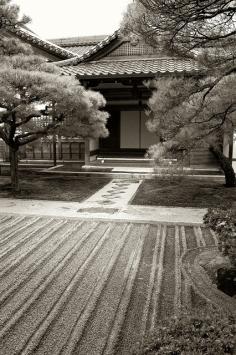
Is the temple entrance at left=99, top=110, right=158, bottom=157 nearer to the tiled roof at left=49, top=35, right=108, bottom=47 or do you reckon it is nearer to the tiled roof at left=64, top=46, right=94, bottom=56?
the tiled roof at left=64, top=46, right=94, bottom=56

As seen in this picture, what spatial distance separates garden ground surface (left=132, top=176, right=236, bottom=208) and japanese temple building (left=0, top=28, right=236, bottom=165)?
1.70 metres

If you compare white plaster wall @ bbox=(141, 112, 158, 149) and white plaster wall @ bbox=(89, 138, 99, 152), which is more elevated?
white plaster wall @ bbox=(141, 112, 158, 149)

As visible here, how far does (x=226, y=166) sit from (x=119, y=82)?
6.85m

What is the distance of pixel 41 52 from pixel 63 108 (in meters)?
10.0

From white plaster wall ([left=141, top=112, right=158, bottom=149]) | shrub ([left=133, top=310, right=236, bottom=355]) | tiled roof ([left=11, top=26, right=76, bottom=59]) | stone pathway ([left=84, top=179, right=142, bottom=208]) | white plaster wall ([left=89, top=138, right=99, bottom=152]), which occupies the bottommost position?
shrub ([left=133, top=310, right=236, bottom=355])

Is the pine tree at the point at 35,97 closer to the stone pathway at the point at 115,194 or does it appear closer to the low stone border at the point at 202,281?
the stone pathway at the point at 115,194

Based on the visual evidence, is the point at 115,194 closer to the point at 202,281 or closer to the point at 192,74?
the point at 192,74

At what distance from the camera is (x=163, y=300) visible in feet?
13.7

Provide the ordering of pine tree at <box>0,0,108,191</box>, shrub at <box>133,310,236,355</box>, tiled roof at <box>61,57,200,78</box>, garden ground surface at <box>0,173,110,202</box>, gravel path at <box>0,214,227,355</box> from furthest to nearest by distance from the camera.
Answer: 1. tiled roof at <box>61,57,200,78</box>
2. garden ground surface at <box>0,173,110,202</box>
3. pine tree at <box>0,0,108,191</box>
4. gravel path at <box>0,214,227,355</box>
5. shrub at <box>133,310,236,355</box>

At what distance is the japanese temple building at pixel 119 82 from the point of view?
43.0 ft

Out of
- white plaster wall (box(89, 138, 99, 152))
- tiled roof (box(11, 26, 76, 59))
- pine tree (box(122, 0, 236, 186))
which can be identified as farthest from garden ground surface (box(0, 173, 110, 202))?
tiled roof (box(11, 26, 76, 59))

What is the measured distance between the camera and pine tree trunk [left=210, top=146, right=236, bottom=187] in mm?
10156

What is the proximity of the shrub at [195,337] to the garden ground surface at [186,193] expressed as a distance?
6196 mm

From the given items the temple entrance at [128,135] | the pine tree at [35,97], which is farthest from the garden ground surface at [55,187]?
the temple entrance at [128,135]
